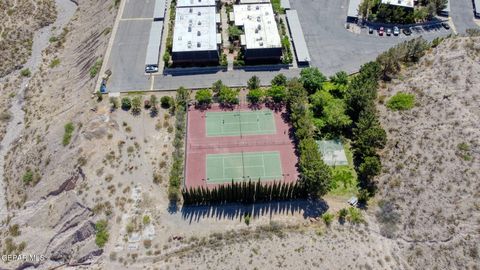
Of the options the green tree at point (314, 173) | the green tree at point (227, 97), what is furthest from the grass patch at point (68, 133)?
the green tree at point (314, 173)

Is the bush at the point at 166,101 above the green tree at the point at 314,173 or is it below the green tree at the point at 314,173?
above

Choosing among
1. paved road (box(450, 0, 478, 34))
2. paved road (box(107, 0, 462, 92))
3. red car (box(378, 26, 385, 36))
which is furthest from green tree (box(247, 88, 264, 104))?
paved road (box(450, 0, 478, 34))

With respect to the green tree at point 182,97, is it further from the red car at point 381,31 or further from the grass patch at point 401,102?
the red car at point 381,31

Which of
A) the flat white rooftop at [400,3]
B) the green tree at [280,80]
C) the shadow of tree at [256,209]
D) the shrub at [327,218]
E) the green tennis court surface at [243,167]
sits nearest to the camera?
the shrub at [327,218]

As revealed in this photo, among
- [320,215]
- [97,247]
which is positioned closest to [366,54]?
[320,215]

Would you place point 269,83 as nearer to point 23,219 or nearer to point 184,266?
point 184,266

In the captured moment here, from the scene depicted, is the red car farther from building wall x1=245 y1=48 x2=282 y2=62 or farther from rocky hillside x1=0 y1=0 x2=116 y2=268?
rocky hillside x1=0 y1=0 x2=116 y2=268

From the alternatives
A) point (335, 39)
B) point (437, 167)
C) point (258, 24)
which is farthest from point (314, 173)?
point (335, 39)
